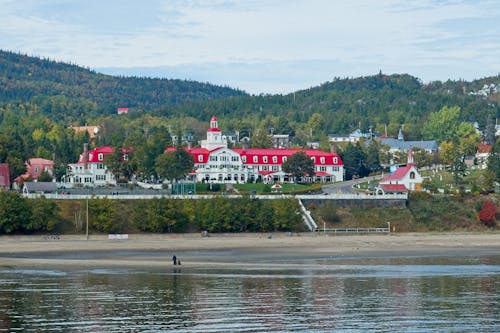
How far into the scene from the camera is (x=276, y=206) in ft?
311

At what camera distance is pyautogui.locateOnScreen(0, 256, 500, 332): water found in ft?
138

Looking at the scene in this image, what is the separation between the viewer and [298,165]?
416 ft

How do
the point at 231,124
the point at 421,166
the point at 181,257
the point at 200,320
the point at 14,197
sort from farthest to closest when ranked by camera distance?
the point at 231,124
the point at 421,166
the point at 14,197
the point at 181,257
the point at 200,320

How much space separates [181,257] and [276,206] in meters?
23.8

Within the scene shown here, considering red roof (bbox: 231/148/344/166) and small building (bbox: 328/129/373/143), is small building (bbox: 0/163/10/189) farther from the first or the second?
small building (bbox: 328/129/373/143)

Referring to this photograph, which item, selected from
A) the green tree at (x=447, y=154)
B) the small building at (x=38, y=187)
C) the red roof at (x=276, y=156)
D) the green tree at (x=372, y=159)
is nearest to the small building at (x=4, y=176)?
the small building at (x=38, y=187)

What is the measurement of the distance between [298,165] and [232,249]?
161 feet

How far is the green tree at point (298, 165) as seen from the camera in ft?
415

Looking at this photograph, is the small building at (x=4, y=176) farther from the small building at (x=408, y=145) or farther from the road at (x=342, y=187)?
the small building at (x=408, y=145)

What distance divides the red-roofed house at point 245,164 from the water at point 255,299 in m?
62.3

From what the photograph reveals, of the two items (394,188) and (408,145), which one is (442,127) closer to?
(408,145)

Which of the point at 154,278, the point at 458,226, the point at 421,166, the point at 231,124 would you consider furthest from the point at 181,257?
the point at 231,124

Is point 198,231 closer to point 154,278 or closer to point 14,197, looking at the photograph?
point 14,197

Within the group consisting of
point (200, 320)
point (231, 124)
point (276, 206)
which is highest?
point (231, 124)
